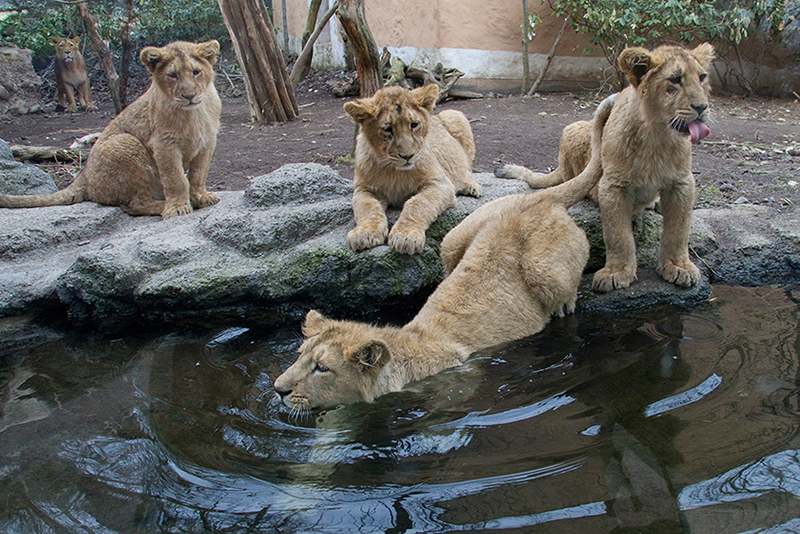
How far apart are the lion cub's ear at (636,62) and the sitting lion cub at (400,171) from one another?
5.89 feet

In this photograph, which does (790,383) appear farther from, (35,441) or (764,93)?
(764,93)

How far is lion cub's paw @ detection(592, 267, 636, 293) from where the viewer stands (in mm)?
5398

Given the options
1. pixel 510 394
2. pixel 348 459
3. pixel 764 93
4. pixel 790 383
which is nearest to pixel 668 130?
pixel 790 383

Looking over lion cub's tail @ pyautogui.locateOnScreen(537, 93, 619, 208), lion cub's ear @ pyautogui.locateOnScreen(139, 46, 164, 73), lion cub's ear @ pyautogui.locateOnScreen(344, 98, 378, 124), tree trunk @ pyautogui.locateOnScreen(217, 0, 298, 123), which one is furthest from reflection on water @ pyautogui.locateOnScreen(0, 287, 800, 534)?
tree trunk @ pyautogui.locateOnScreen(217, 0, 298, 123)

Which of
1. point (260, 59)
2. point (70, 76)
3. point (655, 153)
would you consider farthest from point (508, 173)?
point (70, 76)

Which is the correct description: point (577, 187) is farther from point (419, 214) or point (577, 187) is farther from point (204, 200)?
point (204, 200)

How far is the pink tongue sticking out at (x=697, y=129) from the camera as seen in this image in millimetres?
4871

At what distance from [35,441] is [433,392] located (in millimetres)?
2576

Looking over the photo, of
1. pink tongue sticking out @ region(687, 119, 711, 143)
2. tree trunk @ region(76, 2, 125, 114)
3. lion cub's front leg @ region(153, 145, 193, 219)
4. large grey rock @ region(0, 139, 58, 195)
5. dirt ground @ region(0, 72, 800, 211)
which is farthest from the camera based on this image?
tree trunk @ region(76, 2, 125, 114)

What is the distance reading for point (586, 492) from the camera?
3.10 meters

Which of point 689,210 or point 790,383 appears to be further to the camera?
point 689,210

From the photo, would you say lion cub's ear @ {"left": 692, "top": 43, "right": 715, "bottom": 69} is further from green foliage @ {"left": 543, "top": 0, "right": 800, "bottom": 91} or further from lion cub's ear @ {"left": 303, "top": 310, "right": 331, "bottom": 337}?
green foliage @ {"left": 543, "top": 0, "right": 800, "bottom": 91}

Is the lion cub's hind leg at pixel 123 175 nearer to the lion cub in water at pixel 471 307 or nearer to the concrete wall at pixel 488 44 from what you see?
the lion cub in water at pixel 471 307

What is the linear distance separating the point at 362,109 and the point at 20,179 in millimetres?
5427
